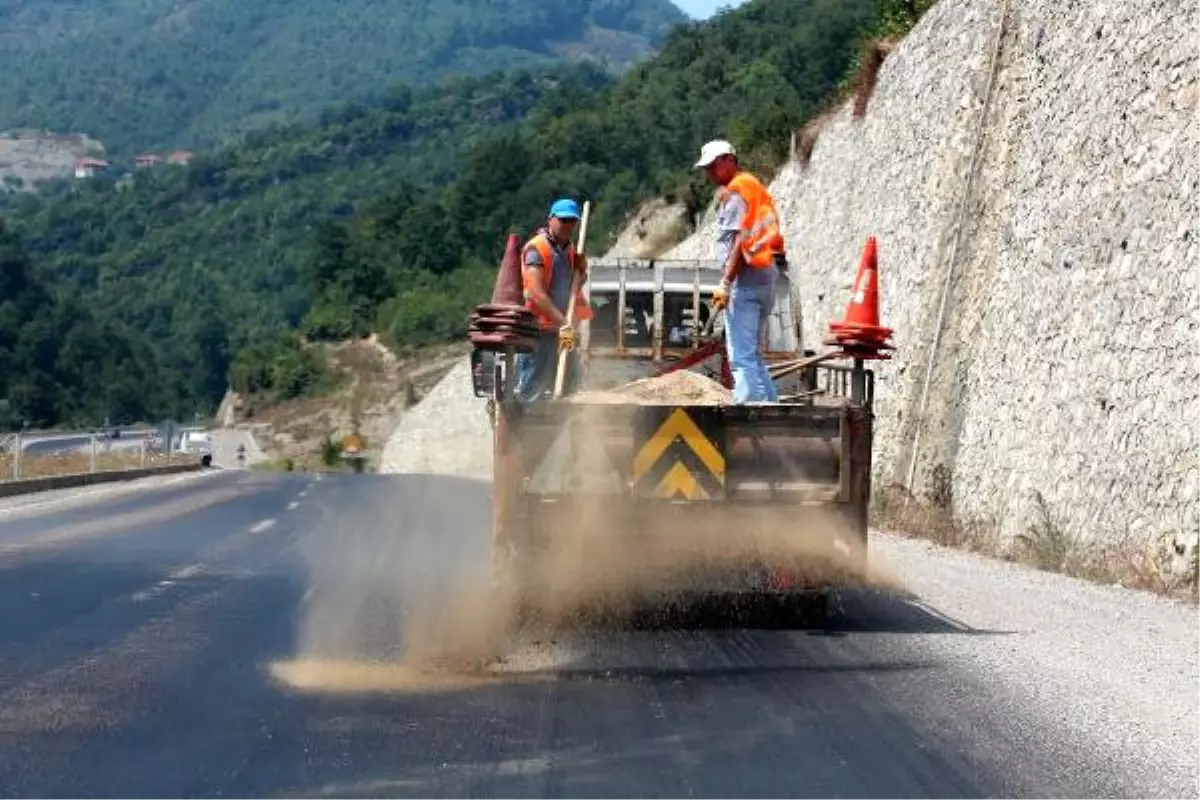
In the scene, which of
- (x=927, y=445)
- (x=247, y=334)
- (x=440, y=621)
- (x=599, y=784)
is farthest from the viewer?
(x=247, y=334)

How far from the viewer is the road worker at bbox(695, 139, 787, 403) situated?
10.9 m

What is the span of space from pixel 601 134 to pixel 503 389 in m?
111

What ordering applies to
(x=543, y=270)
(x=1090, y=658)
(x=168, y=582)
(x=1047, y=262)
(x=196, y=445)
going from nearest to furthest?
(x=1090, y=658), (x=543, y=270), (x=168, y=582), (x=1047, y=262), (x=196, y=445)

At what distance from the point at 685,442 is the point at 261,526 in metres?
12.3

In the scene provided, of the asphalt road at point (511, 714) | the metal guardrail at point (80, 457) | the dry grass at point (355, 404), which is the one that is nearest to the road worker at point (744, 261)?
the asphalt road at point (511, 714)

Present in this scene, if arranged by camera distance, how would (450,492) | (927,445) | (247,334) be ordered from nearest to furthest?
(927,445) < (450,492) < (247,334)

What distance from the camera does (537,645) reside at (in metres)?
9.77

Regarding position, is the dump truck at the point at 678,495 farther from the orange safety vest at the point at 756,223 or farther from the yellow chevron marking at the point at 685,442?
the orange safety vest at the point at 756,223

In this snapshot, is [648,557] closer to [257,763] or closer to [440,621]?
[440,621]

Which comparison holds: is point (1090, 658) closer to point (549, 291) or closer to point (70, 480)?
point (549, 291)

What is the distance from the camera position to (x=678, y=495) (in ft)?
32.9

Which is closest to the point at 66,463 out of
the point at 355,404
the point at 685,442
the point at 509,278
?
the point at 509,278

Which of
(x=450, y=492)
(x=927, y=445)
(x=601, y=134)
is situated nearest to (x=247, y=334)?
(x=601, y=134)

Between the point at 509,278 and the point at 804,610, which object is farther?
the point at 509,278
